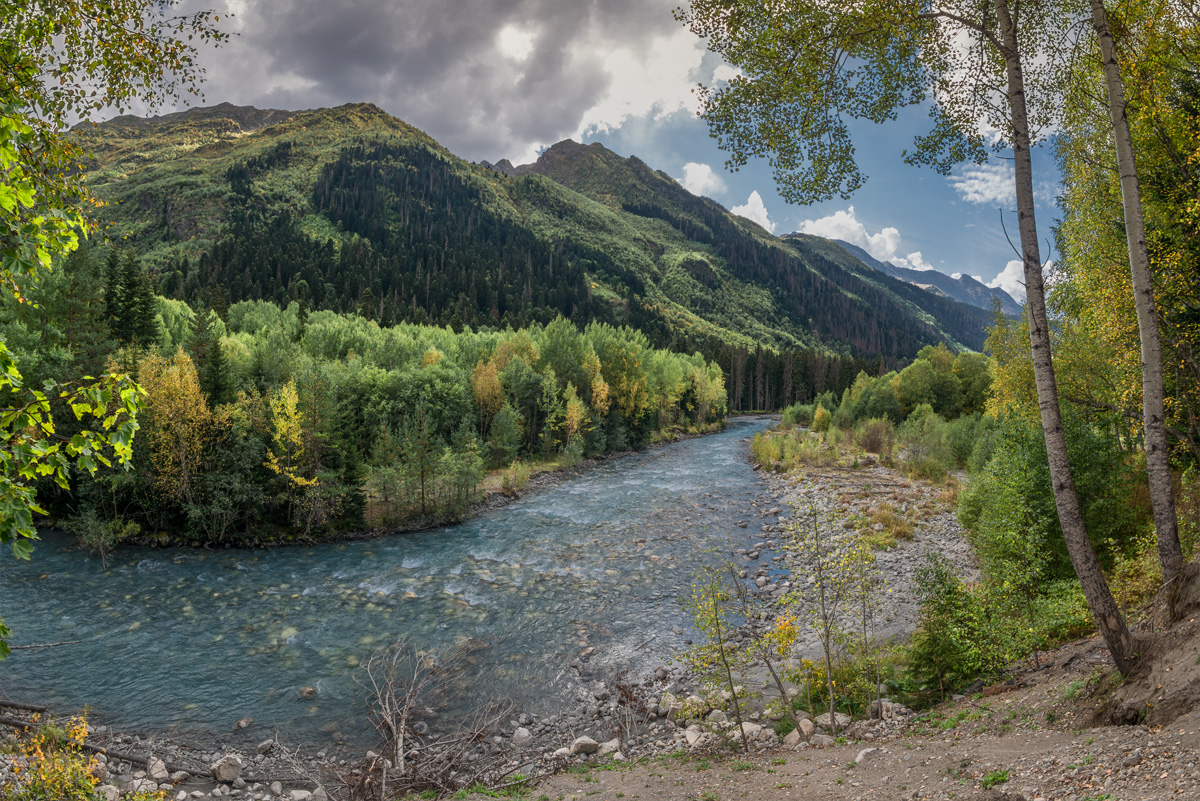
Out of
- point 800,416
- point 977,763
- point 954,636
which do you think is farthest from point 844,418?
point 977,763

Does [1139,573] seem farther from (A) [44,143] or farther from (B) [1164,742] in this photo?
(A) [44,143]

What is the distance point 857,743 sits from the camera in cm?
1020

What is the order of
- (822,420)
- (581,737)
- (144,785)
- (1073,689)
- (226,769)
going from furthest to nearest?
(822,420) < (581,737) < (226,769) < (144,785) < (1073,689)

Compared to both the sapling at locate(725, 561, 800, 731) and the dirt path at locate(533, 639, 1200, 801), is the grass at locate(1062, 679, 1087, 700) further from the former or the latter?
the sapling at locate(725, 561, 800, 731)

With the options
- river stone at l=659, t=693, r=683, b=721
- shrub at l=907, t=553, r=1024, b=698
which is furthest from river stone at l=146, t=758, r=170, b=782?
shrub at l=907, t=553, r=1024, b=698

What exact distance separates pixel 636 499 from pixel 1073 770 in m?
31.7

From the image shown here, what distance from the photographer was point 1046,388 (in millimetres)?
7988

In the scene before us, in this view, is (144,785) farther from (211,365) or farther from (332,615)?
(211,365)

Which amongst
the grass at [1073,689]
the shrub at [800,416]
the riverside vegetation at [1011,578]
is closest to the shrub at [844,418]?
the shrub at [800,416]

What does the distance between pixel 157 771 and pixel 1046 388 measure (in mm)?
18270

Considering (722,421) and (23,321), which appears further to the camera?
(722,421)

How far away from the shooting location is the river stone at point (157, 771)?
38.6 feet

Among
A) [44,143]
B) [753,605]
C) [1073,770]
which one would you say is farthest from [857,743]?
[44,143]

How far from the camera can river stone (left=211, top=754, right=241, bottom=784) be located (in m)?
12.0
